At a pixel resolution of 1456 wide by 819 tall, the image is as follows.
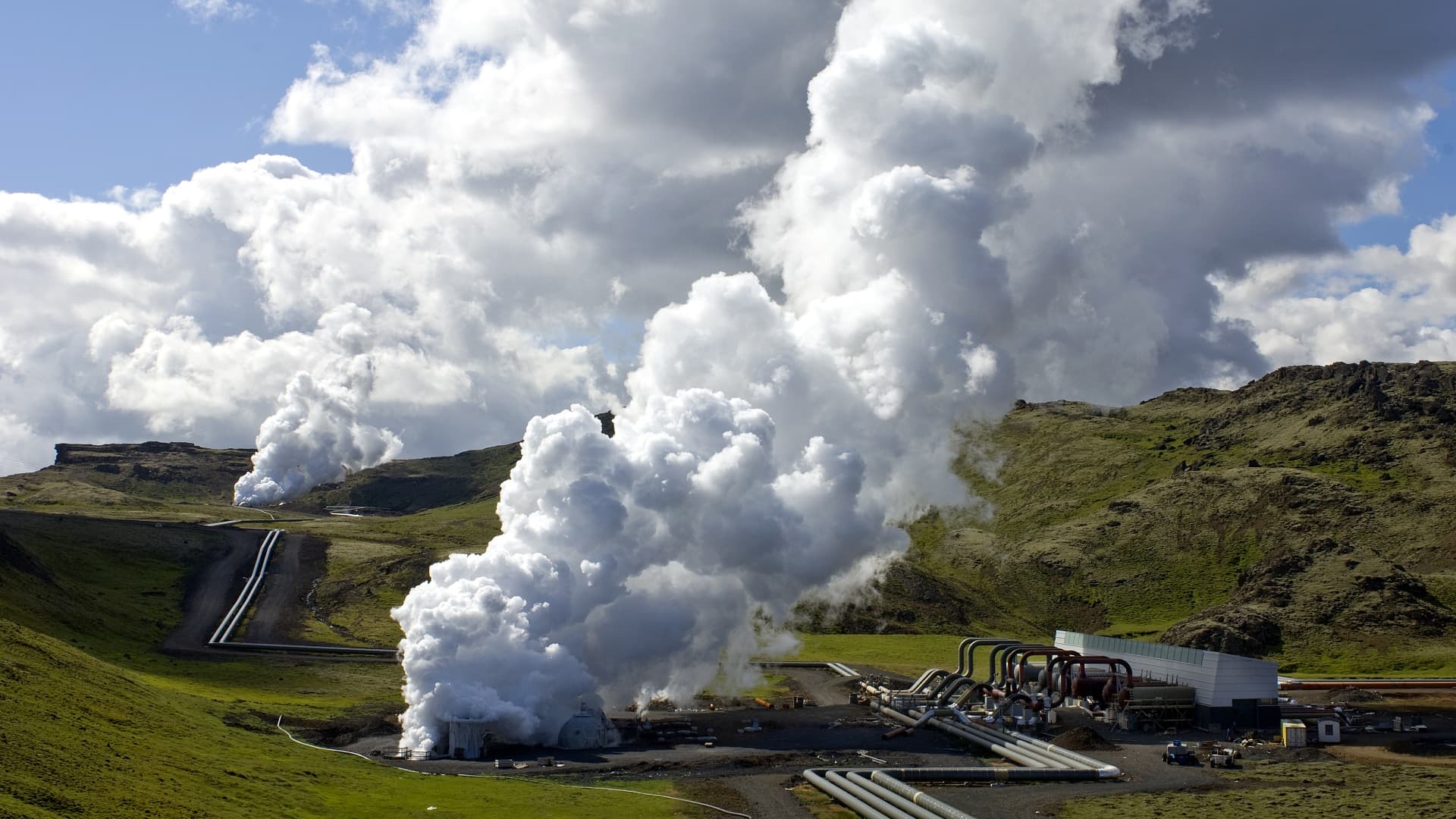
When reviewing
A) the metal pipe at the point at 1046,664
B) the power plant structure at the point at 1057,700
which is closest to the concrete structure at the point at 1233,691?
the power plant structure at the point at 1057,700

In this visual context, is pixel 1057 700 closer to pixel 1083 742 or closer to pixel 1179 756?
pixel 1083 742

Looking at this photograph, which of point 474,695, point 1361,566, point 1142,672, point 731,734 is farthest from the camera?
point 1361,566

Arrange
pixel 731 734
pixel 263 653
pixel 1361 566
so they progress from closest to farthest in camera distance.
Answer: pixel 731 734 < pixel 263 653 < pixel 1361 566

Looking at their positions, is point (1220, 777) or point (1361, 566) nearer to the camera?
point (1220, 777)

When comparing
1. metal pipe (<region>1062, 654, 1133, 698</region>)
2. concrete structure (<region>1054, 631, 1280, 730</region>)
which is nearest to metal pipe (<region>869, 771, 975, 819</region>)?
concrete structure (<region>1054, 631, 1280, 730</region>)

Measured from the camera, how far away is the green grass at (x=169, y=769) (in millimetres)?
52188

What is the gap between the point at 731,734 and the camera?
330ft

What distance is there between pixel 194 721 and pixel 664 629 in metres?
38.1

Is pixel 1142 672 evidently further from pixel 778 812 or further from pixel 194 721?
pixel 194 721

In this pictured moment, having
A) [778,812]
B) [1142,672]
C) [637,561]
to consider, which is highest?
[637,561]

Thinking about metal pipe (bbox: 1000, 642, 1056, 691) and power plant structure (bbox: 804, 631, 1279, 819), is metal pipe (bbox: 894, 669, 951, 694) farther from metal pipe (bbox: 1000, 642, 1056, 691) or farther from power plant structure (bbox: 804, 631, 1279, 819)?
metal pipe (bbox: 1000, 642, 1056, 691)

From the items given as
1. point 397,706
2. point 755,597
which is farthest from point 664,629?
point 397,706

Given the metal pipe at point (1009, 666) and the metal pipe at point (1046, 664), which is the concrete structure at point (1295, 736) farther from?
the metal pipe at point (1009, 666)

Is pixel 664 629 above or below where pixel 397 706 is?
above
